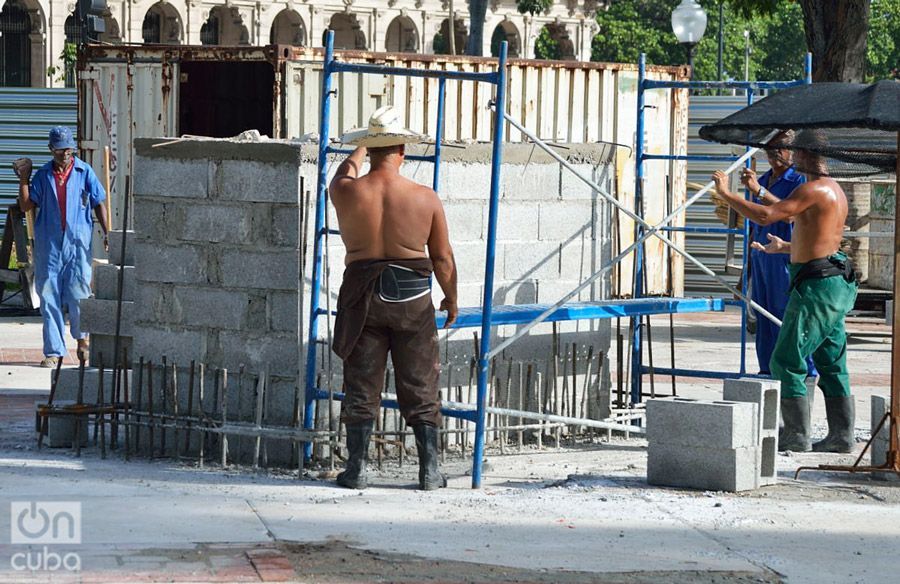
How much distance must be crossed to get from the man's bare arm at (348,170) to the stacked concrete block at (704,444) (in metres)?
2.01

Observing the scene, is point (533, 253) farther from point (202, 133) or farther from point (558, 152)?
point (202, 133)

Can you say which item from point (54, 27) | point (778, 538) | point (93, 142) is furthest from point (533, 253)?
point (54, 27)

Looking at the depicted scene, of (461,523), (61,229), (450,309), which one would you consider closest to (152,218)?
(450,309)

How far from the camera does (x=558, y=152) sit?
10859 mm

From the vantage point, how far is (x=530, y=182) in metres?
10.6

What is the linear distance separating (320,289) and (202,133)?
10.0 meters

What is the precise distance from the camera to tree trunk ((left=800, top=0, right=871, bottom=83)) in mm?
20688

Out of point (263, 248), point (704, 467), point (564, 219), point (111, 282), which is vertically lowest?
point (704, 467)

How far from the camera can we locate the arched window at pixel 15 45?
58438mm

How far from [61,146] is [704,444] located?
20.1ft

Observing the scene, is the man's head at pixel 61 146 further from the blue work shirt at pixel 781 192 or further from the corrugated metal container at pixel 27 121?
the corrugated metal container at pixel 27 121

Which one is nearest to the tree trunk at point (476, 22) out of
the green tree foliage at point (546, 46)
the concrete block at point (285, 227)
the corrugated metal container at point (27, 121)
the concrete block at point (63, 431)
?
the corrugated metal container at point (27, 121)

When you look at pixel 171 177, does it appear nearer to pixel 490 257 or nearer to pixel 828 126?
pixel 490 257

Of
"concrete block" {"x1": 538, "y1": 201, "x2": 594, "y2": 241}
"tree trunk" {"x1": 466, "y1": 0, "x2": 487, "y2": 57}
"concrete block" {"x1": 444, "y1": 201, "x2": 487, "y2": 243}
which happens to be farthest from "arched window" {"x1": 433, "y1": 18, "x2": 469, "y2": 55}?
"concrete block" {"x1": 444, "y1": 201, "x2": 487, "y2": 243}
